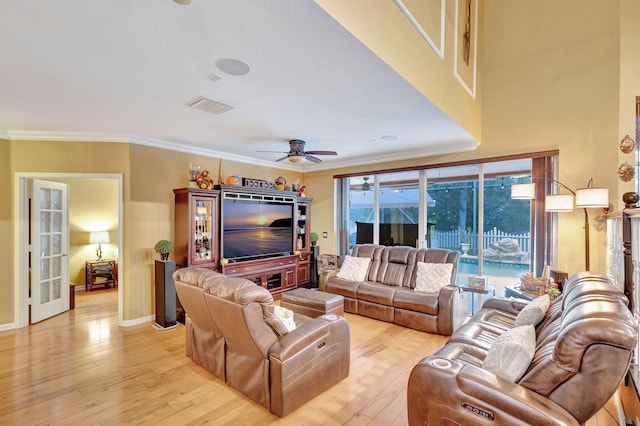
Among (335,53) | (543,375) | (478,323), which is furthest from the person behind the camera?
(478,323)

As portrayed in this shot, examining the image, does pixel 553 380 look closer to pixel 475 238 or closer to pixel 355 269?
pixel 355 269

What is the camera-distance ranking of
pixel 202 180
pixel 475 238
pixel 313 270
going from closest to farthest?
pixel 202 180 → pixel 475 238 → pixel 313 270

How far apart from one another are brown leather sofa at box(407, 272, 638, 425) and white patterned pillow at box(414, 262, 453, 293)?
2.28m

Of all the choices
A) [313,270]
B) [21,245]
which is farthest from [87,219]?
[313,270]

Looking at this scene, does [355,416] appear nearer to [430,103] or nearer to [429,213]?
[430,103]

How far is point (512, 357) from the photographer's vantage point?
1749 mm

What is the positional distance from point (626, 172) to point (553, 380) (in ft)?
10.8

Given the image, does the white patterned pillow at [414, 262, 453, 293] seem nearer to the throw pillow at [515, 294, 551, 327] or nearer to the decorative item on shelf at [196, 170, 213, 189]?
A: the throw pillow at [515, 294, 551, 327]

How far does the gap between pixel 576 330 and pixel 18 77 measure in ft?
13.4

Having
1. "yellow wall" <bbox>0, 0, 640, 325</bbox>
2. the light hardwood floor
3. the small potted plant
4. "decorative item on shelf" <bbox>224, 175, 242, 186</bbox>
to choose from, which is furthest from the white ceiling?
the light hardwood floor

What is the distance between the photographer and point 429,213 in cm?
545

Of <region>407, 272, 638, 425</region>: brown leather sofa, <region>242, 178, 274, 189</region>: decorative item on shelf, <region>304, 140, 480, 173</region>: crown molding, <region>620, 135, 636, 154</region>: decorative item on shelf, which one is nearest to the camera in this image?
<region>407, 272, 638, 425</region>: brown leather sofa

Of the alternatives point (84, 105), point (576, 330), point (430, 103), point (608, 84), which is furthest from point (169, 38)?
point (608, 84)

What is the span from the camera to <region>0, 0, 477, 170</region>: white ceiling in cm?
173
